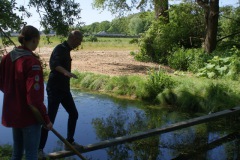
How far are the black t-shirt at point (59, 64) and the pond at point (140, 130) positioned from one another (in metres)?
1.68

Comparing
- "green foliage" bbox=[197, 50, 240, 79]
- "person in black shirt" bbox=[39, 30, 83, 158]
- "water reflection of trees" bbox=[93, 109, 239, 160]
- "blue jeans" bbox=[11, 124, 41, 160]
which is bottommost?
"water reflection of trees" bbox=[93, 109, 239, 160]

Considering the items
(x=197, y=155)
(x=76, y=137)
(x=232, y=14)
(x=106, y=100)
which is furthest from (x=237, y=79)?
(x=232, y=14)

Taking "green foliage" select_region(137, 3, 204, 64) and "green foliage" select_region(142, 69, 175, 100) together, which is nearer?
"green foliage" select_region(142, 69, 175, 100)

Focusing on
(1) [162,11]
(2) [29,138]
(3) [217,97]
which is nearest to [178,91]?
(3) [217,97]

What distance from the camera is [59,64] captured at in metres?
4.38

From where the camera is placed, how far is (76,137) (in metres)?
6.99

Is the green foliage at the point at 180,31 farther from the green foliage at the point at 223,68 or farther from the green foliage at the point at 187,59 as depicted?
the green foliage at the point at 223,68

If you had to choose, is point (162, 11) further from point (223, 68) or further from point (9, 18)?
point (9, 18)

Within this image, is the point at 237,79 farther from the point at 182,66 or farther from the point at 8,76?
the point at 8,76

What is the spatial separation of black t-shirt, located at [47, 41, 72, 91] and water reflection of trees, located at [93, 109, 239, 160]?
200cm

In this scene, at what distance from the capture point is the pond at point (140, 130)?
610 centimetres

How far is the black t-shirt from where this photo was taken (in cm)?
440

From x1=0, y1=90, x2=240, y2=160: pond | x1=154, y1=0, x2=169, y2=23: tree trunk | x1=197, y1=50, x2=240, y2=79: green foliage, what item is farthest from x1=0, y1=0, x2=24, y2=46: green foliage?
x1=154, y1=0, x2=169, y2=23: tree trunk

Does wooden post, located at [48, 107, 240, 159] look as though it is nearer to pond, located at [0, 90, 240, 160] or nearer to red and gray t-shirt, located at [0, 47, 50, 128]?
Answer: pond, located at [0, 90, 240, 160]
